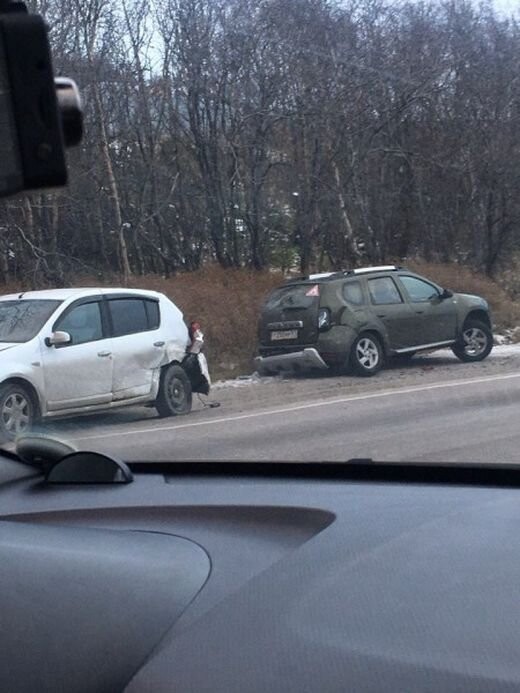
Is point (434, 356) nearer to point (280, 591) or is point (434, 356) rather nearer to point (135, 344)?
point (135, 344)

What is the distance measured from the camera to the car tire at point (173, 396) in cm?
884

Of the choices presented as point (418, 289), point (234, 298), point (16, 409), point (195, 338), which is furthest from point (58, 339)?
point (234, 298)

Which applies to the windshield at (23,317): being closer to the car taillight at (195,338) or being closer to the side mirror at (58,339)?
the side mirror at (58,339)

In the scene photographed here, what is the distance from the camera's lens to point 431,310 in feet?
38.8

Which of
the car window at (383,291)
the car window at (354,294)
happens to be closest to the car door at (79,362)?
the car window at (354,294)

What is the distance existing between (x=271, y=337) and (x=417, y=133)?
20.1 ft

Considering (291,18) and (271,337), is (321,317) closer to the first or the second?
(271,337)

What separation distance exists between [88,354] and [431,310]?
3803 millimetres

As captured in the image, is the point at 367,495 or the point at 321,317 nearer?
the point at 367,495

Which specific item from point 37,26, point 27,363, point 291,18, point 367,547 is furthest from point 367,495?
point 291,18

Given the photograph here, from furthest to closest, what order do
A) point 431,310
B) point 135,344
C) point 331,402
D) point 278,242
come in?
point 278,242
point 431,310
point 135,344
point 331,402

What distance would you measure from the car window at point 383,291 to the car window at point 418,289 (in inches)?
5.4

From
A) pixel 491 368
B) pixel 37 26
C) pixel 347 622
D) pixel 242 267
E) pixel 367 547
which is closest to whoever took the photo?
pixel 37 26

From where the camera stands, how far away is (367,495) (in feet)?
10.2
